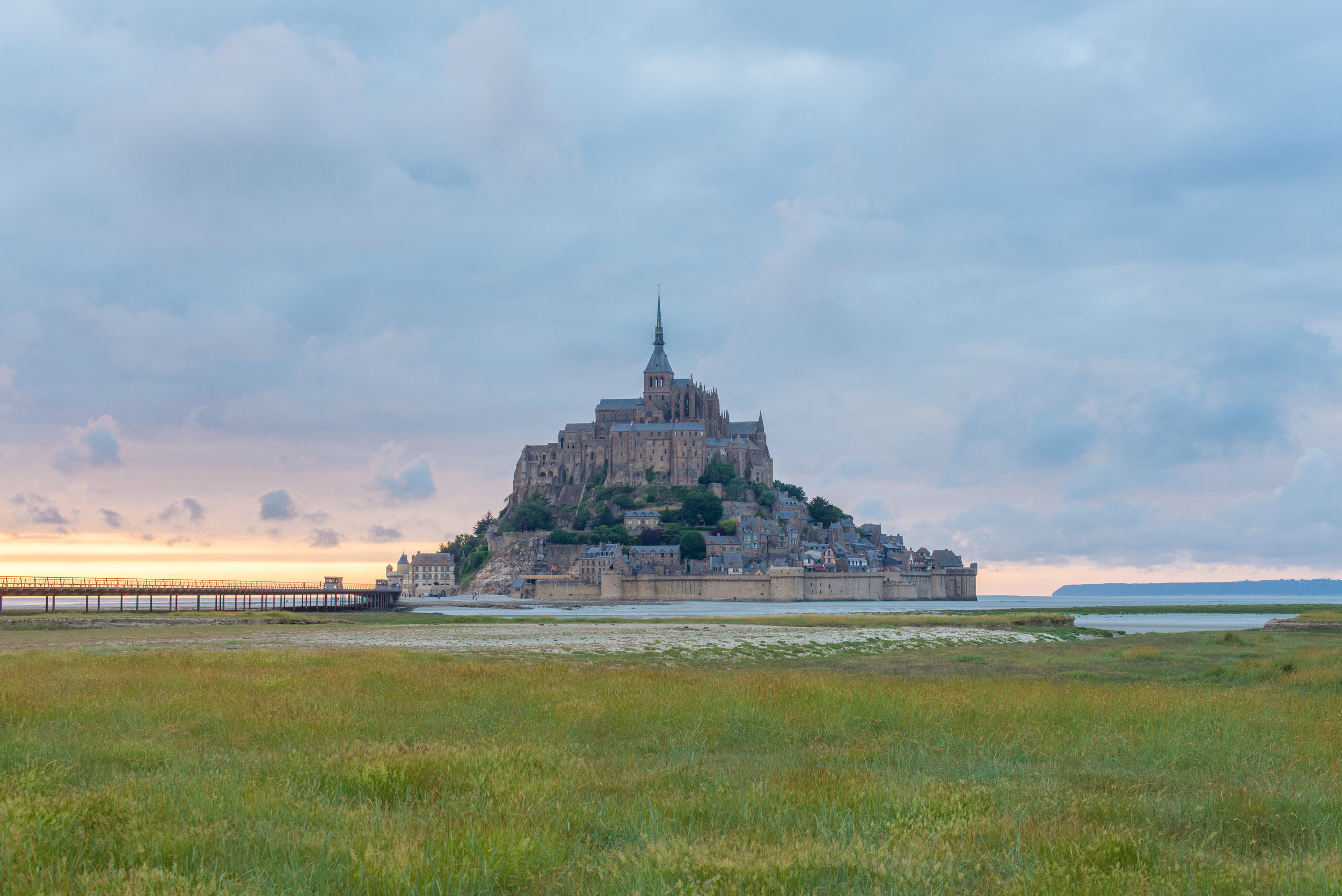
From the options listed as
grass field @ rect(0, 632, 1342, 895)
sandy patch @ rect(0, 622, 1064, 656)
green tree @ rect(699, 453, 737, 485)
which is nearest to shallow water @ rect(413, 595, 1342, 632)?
sandy patch @ rect(0, 622, 1064, 656)

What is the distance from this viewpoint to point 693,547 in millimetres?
163000

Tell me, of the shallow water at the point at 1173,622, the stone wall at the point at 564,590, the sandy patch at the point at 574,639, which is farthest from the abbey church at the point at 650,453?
the sandy patch at the point at 574,639

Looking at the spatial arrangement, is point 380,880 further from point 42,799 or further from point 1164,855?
point 1164,855

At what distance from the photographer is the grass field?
19.3 ft

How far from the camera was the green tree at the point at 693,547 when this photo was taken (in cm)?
16312

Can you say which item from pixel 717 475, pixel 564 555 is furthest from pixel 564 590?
pixel 717 475

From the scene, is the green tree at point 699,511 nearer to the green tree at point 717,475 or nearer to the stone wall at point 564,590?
the green tree at point 717,475

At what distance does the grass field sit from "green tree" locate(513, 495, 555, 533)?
564 feet

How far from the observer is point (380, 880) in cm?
570

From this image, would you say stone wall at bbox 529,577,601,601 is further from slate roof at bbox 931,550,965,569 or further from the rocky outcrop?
slate roof at bbox 931,550,965,569

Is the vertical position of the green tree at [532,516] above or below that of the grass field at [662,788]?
above

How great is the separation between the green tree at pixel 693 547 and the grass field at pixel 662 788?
146 m

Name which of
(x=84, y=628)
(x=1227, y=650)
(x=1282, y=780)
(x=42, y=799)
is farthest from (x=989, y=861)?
(x=84, y=628)

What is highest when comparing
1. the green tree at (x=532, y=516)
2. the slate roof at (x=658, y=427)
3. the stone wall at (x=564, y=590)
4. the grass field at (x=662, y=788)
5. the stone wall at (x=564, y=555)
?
the slate roof at (x=658, y=427)
